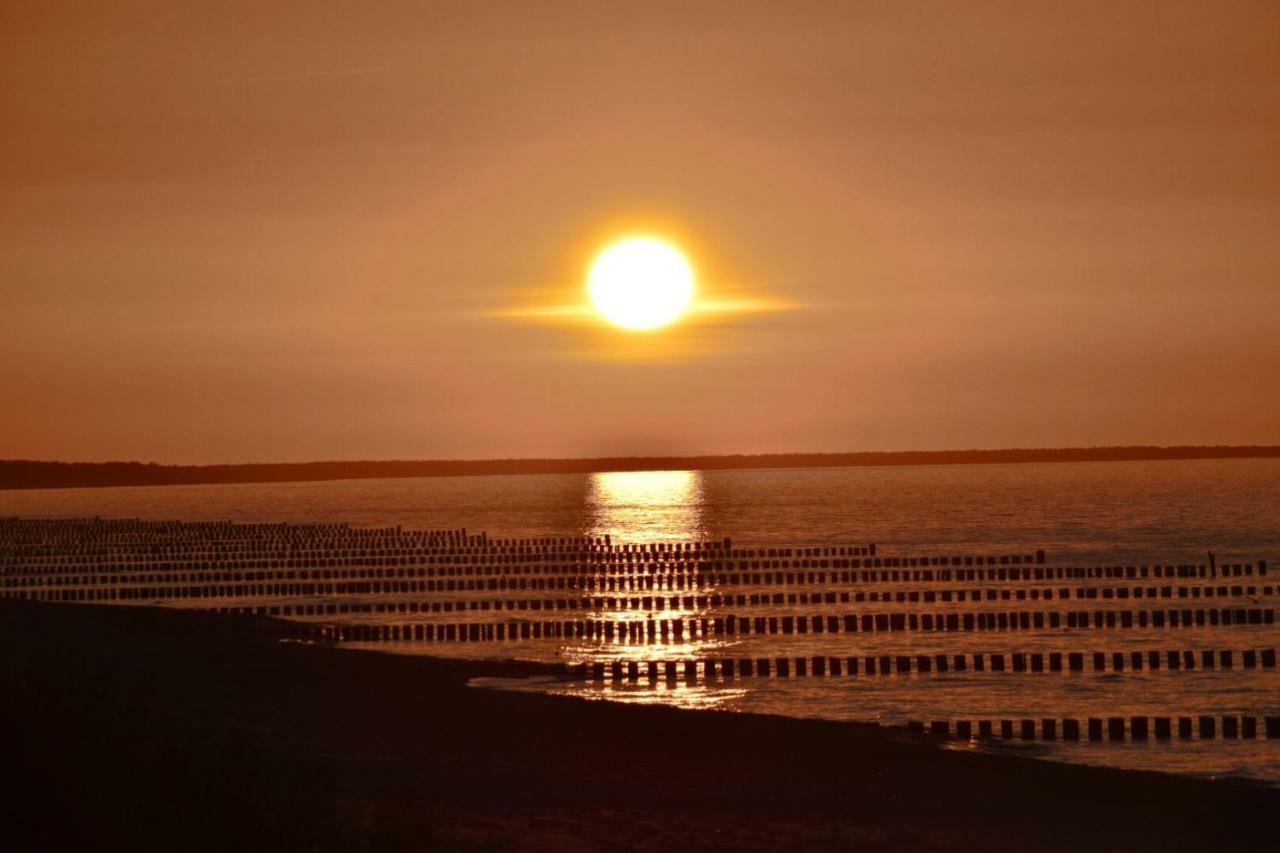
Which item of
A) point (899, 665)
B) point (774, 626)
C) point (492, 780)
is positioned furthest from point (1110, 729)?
point (774, 626)

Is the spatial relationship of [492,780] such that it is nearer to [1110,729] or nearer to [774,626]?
[1110,729]

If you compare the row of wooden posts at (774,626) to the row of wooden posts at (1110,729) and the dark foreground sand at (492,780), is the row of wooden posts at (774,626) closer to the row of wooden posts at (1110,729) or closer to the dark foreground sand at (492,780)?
the dark foreground sand at (492,780)

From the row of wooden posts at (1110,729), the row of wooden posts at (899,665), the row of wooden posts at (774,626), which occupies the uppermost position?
the row of wooden posts at (774,626)

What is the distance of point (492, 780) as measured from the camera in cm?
1986

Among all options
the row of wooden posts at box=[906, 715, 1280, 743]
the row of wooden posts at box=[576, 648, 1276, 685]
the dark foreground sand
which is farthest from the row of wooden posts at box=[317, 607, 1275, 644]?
the row of wooden posts at box=[906, 715, 1280, 743]

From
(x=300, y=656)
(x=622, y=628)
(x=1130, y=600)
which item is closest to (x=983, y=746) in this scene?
(x=300, y=656)

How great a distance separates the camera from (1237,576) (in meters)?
66.6

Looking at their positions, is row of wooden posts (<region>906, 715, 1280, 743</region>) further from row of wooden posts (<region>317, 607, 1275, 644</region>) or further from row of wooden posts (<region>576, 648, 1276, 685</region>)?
row of wooden posts (<region>317, 607, 1275, 644</region>)

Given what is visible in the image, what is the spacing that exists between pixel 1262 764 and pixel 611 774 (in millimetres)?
12516

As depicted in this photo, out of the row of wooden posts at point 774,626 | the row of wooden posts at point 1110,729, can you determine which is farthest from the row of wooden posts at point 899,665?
the row of wooden posts at point 1110,729

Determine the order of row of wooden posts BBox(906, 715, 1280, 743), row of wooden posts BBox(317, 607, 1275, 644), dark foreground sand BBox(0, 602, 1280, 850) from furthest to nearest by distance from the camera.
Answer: row of wooden posts BBox(317, 607, 1275, 644) → row of wooden posts BBox(906, 715, 1280, 743) → dark foreground sand BBox(0, 602, 1280, 850)

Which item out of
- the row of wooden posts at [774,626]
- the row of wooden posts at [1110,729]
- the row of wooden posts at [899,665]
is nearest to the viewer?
the row of wooden posts at [1110,729]

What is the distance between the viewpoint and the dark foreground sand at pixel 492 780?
532 inches

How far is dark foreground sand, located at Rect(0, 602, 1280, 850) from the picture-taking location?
13.5m
